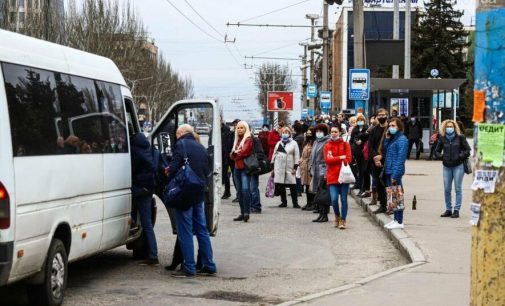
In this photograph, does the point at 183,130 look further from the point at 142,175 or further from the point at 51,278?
the point at 51,278

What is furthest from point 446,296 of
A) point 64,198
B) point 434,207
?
point 434,207

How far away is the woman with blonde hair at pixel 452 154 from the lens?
14797 mm

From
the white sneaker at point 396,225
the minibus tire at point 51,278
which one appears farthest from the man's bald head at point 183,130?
the white sneaker at point 396,225

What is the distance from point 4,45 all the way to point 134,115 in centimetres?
376

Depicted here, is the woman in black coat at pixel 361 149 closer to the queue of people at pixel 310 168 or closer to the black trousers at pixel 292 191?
the queue of people at pixel 310 168

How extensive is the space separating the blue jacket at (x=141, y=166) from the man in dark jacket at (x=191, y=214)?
45 centimetres

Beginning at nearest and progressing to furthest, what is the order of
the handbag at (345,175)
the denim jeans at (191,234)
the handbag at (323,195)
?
the denim jeans at (191,234), the handbag at (345,175), the handbag at (323,195)

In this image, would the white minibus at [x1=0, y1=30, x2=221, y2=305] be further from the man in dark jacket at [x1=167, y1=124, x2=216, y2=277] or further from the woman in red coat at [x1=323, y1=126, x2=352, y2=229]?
the woman in red coat at [x1=323, y1=126, x2=352, y2=229]

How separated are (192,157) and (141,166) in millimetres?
817

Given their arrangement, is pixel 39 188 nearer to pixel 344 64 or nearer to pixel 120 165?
pixel 120 165

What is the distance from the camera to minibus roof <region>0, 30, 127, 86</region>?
7082mm

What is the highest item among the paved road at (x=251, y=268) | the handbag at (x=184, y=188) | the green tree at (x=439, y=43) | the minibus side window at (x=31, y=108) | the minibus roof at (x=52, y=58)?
the green tree at (x=439, y=43)

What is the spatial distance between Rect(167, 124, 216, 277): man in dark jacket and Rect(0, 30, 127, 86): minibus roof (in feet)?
3.76

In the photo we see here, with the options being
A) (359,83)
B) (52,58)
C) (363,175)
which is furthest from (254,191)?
(52,58)
